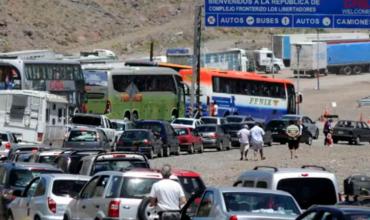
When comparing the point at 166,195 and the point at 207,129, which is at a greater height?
the point at 207,129

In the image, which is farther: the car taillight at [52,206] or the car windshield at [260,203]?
the car taillight at [52,206]

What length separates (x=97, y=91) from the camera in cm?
6506

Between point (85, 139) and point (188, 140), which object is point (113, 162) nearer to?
point (85, 139)

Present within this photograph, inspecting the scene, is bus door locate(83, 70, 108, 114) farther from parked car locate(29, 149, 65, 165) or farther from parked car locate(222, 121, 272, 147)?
parked car locate(29, 149, 65, 165)

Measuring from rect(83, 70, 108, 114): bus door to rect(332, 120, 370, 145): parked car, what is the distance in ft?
42.3

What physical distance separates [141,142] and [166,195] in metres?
27.0

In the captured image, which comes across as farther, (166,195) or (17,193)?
(17,193)

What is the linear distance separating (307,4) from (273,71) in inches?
2602

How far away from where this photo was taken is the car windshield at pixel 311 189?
1978 centimetres

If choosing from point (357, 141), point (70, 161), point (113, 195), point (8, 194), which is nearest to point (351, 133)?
point (357, 141)

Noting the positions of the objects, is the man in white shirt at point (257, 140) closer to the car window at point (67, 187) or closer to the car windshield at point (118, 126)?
the car windshield at point (118, 126)

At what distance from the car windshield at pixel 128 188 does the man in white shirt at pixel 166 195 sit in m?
0.45

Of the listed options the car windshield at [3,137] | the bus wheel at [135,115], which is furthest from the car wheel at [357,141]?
the car windshield at [3,137]

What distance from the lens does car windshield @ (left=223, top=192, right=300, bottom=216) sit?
17109 mm
